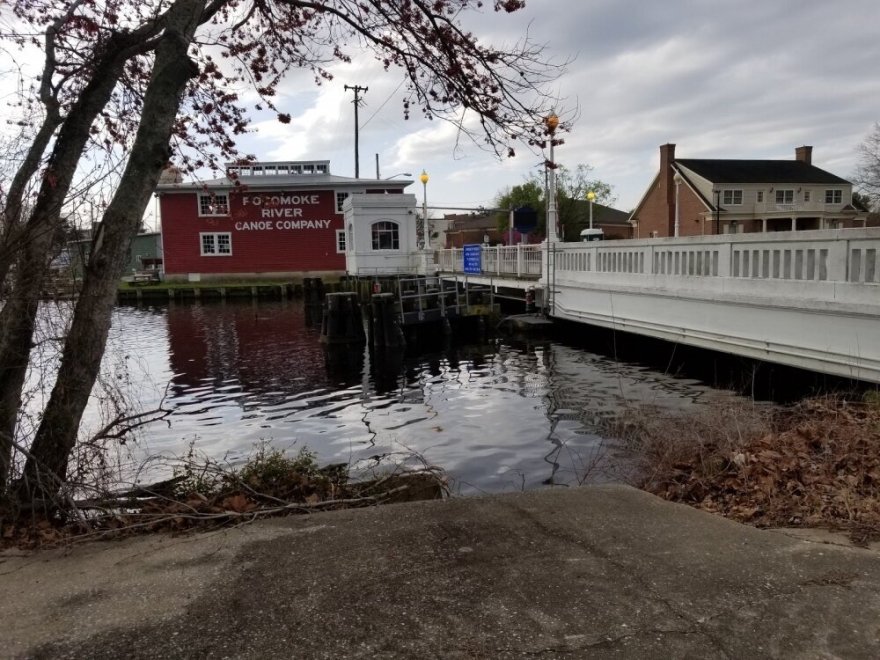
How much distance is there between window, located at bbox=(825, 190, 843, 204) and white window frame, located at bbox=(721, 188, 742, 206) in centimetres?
923

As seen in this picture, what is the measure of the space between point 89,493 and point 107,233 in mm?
1943

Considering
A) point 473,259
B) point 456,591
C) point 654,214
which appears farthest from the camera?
point 654,214

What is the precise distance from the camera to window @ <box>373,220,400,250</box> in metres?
37.3

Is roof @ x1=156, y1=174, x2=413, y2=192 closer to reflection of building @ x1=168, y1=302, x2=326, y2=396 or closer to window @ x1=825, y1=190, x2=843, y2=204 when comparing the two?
reflection of building @ x1=168, y1=302, x2=326, y2=396

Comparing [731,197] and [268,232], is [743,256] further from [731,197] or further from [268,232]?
[731,197]

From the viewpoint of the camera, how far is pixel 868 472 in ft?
16.5

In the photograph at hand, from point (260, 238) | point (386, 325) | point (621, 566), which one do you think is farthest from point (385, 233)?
point (621, 566)

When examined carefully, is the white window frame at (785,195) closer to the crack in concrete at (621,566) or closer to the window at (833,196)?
the window at (833,196)

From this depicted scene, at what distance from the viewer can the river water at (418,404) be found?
28.8ft

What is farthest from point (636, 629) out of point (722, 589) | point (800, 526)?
point (800, 526)

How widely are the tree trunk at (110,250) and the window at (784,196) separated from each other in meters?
59.0

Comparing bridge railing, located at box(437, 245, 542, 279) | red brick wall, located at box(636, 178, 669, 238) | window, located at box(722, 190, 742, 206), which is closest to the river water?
bridge railing, located at box(437, 245, 542, 279)

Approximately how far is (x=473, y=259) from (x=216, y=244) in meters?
27.8

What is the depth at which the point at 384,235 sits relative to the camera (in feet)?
123
